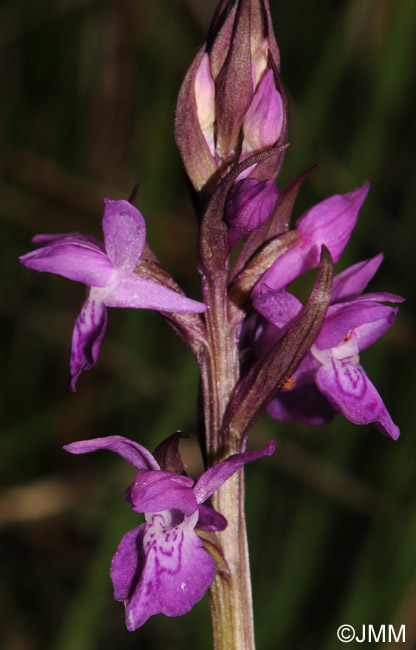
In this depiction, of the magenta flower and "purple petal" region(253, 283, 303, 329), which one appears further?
the magenta flower

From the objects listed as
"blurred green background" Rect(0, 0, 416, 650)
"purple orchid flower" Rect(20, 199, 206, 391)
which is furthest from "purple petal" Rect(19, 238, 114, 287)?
"blurred green background" Rect(0, 0, 416, 650)

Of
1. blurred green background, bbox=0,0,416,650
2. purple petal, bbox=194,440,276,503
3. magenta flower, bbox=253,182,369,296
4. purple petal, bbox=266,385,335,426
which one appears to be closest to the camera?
purple petal, bbox=194,440,276,503

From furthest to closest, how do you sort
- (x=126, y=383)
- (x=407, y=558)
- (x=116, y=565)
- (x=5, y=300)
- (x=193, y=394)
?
1. (x=5, y=300)
2. (x=126, y=383)
3. (x=193, y=394)
4. (x=407, y=558)
5. (x=116, y=565)

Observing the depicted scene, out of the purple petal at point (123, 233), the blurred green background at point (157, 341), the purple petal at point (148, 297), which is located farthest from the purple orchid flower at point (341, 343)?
the blurred green background at point (157, 341)

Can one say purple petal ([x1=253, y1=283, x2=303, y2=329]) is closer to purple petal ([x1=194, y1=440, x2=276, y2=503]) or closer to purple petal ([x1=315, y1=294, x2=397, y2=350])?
purple petal ([x1=315, y1=294, x2=397, y2=350])

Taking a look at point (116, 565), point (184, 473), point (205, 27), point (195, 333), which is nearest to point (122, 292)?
point (195, 333)

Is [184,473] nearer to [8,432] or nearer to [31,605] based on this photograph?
[8,432]
